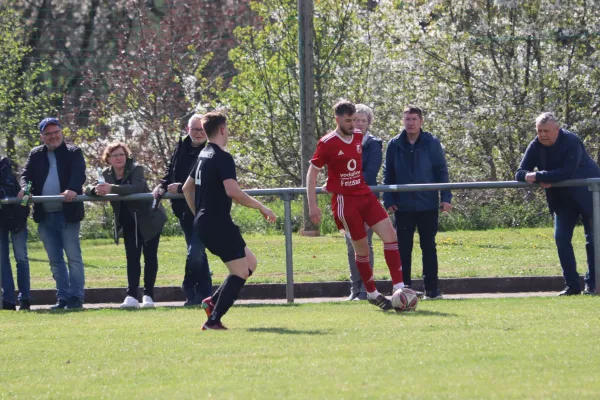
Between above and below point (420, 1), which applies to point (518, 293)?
below

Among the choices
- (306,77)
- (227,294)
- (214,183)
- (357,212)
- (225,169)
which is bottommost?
(227,294)

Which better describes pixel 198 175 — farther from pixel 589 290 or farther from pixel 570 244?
pixel 589 290

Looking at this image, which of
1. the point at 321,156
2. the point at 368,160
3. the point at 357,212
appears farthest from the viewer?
the point at 368,160

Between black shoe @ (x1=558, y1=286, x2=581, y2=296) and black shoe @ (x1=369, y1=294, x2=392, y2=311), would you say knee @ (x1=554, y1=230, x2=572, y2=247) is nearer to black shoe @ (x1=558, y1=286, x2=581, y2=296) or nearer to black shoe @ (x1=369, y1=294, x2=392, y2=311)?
black shoe @ (x1=558, y1=286, x2=581, y2=296)

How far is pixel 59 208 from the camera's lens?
1231 cm

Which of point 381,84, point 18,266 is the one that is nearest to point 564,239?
point 18,266

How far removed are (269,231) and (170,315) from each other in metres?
10.5

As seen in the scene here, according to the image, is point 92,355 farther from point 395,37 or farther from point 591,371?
point 395,37

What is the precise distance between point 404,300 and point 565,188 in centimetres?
260

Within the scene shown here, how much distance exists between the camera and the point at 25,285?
1261cm

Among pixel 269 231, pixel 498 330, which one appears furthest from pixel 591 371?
pixel 269 231

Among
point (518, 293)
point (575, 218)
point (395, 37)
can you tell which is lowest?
point (518, 293)

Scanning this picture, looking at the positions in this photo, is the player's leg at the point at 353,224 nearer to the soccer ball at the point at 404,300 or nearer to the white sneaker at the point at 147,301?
the soccer ball at the point at 404,300

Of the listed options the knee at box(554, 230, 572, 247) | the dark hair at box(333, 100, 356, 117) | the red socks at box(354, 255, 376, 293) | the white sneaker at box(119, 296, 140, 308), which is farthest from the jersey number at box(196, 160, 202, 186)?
the knee at box(554, 230, 572, 247)
